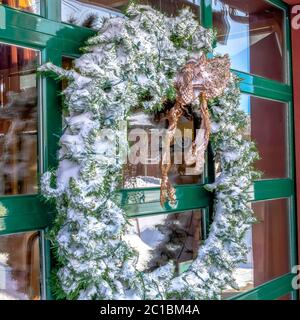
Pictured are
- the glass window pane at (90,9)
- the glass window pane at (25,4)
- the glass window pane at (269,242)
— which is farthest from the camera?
the glass window pane at (269,242)

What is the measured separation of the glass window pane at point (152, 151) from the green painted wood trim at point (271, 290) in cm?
87

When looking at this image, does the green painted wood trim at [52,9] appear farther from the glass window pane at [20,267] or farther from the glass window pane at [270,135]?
the glass window pane at [270,135]

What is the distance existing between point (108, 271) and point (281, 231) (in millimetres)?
2166

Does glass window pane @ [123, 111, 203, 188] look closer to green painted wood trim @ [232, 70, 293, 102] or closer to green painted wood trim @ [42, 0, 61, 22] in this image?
green painted wood trim @ [42, 0, 61, 22]

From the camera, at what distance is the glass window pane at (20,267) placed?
6.06 ft

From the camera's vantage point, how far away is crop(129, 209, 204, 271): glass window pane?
7.72ft

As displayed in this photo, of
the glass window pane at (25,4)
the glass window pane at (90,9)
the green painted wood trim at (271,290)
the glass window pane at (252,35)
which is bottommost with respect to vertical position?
the green painted wood trim at (271,290)

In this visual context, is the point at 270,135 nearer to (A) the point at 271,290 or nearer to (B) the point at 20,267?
(A) the point at 271,290

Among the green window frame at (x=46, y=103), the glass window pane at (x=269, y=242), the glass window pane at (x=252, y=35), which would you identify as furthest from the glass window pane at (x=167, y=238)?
the glass window pane at (x=252, y=35)

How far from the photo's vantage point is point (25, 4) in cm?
190

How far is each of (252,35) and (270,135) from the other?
0.73m

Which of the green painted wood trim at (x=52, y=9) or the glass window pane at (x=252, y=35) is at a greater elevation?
the glass window pane at (x=252, y=35)

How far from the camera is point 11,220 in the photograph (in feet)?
5.88

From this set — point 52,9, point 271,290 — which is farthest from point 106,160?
point 271,290
